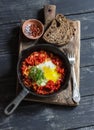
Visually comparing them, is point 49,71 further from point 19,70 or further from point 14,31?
point 14,31

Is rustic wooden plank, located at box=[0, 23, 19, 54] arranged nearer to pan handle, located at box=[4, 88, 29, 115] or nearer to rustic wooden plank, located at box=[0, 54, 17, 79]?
rustic wooden plank, located at box=[0, 54, 17, 79]

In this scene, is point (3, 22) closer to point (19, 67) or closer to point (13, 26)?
point (13, 26)

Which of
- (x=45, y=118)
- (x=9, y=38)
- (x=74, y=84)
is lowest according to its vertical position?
(x=45, y=118)

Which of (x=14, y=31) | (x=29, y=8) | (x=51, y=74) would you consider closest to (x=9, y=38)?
(x=14, y=31)

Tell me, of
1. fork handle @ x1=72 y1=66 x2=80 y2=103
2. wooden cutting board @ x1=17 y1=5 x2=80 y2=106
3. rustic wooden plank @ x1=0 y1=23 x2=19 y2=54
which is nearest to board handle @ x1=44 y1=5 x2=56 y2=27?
wooden cutting board @ x1=17 y1=5 x2=80 y2=106

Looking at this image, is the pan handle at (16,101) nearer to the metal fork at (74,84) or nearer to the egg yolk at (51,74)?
the egg yolk at (51,74)

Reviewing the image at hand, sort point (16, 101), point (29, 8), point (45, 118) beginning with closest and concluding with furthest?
point (16, 101) < point (45, 118) < point (29, 8)
